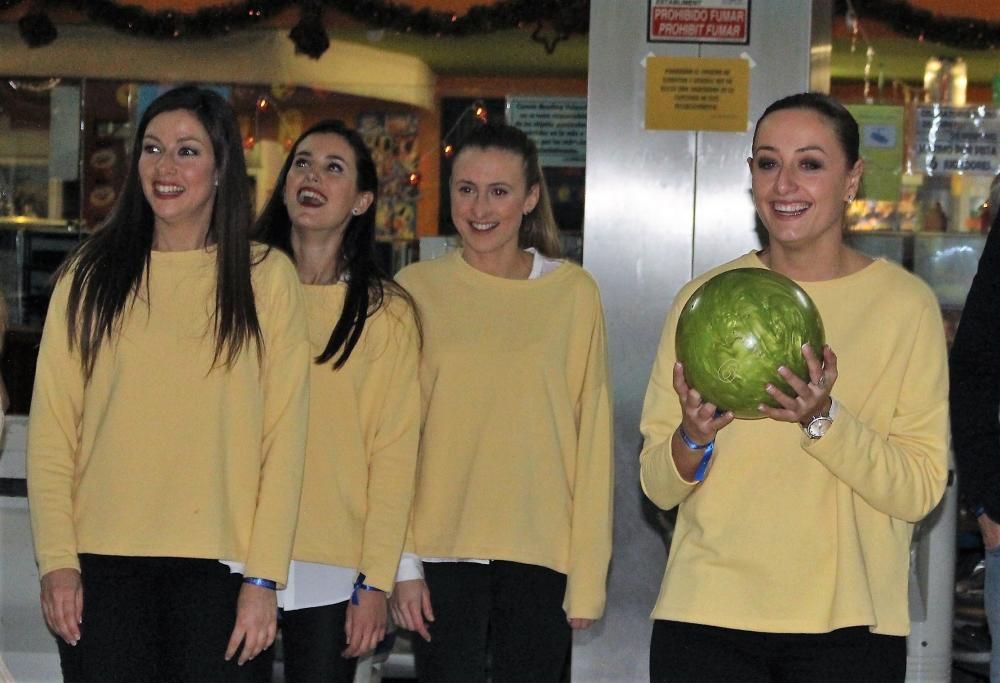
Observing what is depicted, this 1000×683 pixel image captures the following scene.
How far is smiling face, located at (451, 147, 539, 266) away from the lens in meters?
3.84

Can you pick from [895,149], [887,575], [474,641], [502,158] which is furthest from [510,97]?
[887,575]

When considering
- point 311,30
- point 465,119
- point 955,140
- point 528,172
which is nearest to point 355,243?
point 528,172

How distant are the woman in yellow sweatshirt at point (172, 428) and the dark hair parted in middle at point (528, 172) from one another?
96cm

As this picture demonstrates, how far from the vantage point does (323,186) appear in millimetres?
3779

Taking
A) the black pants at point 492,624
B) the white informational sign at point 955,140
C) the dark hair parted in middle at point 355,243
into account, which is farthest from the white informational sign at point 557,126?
the black pants at point 492,624

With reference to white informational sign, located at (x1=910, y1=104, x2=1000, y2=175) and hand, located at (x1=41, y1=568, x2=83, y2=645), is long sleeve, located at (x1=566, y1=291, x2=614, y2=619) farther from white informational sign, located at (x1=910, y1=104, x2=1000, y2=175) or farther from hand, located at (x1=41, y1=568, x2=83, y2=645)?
white informational sign, located at (x1=910, y1=104, x2=1000, y2=175)

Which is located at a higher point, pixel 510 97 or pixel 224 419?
pixel 510 97

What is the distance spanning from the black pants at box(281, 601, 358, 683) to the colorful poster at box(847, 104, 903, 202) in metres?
3.84

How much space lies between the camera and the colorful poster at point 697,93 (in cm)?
504

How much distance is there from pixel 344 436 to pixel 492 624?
24.4 inches

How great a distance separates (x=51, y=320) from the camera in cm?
306

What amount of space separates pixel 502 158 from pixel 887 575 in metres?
1.70

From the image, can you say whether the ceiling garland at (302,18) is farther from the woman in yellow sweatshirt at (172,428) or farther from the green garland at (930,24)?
the woman in yellow sweatshirt at (172,428)

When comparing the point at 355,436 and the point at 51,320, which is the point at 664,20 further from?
the point at 51,320
